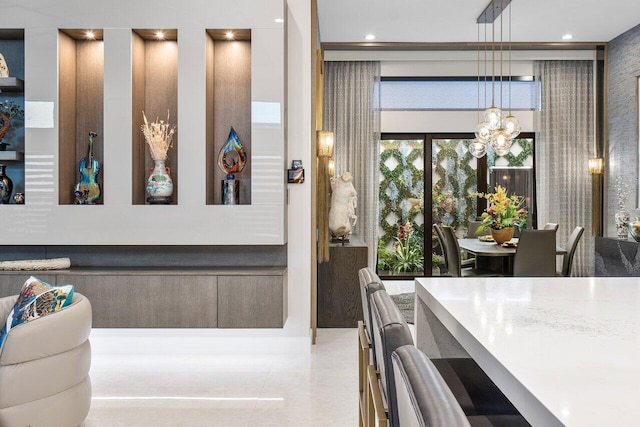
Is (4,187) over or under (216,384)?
over

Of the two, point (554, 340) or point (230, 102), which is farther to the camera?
point (230, 102)

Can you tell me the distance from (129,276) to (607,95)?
6447 millimetres

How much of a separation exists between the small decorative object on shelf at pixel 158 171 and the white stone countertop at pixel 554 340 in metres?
2.46

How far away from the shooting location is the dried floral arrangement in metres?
3.83

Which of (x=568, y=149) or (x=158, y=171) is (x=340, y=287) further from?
(x=568, y=149)

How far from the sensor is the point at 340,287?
15.3 feet

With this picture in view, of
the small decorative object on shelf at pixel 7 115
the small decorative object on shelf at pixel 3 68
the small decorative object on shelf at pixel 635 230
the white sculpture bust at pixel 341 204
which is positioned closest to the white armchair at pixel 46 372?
the small decorative object on shelf at pixel 7 115

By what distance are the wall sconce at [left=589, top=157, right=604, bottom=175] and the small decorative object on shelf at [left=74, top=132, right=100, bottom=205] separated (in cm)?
620

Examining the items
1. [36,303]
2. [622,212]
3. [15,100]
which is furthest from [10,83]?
[622,212]

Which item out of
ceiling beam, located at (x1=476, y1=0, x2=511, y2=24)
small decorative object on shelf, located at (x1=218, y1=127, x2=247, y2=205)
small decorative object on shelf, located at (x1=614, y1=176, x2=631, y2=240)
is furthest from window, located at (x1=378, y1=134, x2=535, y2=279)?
small decorative object on shelf, located at (x1=218, y1=127, x2=247, y2=205)

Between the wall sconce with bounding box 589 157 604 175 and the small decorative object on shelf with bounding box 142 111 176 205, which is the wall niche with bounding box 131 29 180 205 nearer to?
the small decorative object on shelf with bounding box 142 111 176 205

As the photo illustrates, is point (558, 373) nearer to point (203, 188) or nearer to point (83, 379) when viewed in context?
point (83, 379)

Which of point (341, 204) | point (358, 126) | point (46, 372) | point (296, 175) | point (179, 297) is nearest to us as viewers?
point (46, 372)

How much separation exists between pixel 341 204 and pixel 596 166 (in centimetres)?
395
